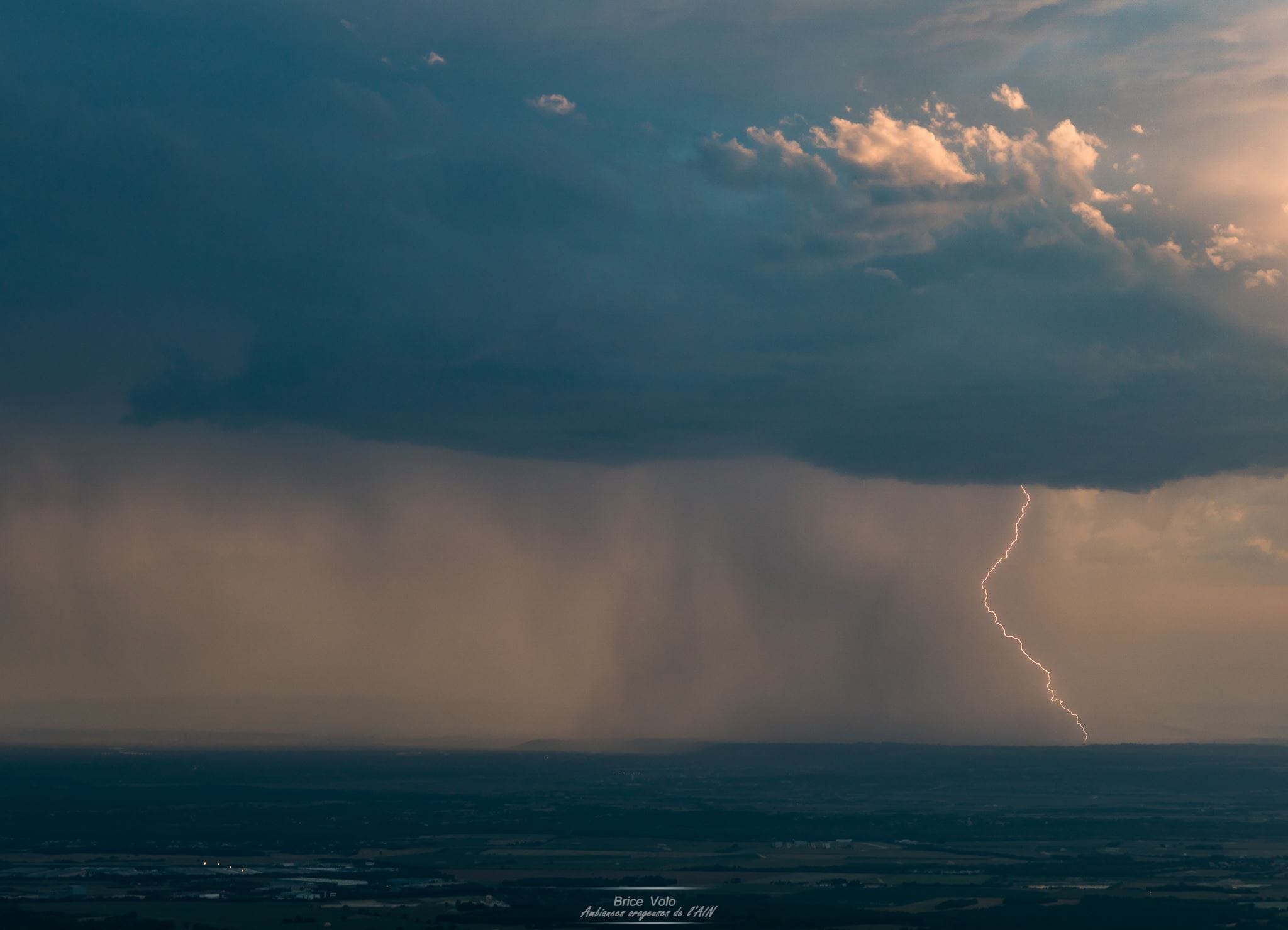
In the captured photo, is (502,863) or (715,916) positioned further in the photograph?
(502,863)

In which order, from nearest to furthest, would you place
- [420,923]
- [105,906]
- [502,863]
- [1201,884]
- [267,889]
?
[420,923] → [105,906] → [267,889] → [1201,884] → [502,863]

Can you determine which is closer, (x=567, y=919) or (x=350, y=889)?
(x=567, y=919)

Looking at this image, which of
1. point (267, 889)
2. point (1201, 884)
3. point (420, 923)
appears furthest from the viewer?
point (1201, 884)

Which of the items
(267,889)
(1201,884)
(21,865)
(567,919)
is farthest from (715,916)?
(21,865)

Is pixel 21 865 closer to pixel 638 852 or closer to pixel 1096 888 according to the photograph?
pixel 638 852

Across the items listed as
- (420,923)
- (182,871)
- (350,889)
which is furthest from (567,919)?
(182,871)

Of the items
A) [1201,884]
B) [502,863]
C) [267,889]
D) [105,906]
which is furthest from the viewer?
[502,863]

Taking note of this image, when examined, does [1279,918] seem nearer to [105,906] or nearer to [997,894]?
[997,894]

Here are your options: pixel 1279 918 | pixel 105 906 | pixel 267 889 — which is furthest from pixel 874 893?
pixel 105 906

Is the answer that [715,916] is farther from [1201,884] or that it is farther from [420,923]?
[1201,884]
